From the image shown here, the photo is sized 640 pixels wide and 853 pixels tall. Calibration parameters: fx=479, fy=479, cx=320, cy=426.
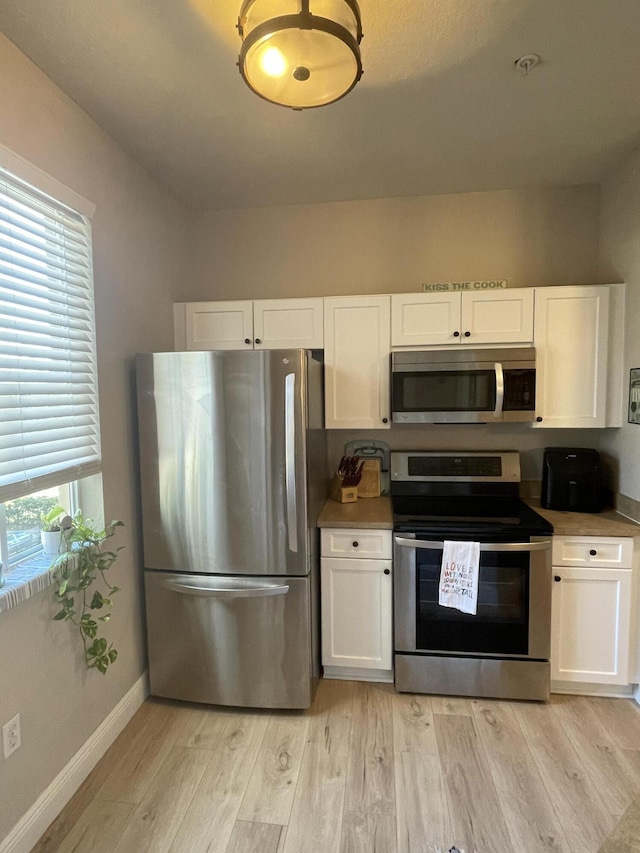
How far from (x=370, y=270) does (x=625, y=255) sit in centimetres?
133

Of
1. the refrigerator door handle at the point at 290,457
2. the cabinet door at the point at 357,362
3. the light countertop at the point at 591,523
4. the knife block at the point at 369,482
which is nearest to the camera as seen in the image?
the refrigerator door handle at the point at 290,457

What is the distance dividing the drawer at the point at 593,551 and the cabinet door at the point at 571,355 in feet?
1.95

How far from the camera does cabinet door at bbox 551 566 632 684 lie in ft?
7.43

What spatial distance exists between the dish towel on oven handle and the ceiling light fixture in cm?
186

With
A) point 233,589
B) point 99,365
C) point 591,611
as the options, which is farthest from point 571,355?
point 99,365

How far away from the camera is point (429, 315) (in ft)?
8.39

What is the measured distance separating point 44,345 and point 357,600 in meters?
1.80

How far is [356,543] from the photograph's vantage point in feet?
7.88

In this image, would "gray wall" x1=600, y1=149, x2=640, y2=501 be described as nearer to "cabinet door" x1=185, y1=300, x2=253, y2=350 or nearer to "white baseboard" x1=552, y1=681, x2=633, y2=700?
"white baseboard" x1=552, y1=681, x2=633, y2=700

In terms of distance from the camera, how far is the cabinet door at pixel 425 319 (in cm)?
254

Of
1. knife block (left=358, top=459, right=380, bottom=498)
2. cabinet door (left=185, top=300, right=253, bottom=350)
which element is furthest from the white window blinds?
knife block (left=358, top=459, right=380, bottom=498)

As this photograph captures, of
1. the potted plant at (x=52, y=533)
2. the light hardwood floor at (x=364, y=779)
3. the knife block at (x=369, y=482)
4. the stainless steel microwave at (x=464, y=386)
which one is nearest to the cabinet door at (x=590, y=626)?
the light hardwood floor at (x=364, y=779)

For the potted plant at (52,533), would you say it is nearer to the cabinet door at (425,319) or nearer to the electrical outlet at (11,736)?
the electrical outlet at (11,736)

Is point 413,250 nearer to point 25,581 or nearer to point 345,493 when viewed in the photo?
point 345,493
